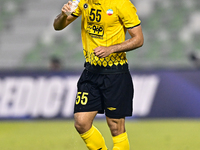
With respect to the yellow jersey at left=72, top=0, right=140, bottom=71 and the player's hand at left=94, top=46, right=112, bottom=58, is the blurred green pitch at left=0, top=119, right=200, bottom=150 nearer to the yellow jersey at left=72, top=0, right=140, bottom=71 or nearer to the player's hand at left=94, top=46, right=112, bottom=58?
the yellow jersey at left=72, top=0, right=140, bottom=71

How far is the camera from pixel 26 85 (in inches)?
409

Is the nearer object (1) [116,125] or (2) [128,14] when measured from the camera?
(2) [128,14]

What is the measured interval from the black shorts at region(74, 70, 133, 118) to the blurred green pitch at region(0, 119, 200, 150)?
81.9 inches

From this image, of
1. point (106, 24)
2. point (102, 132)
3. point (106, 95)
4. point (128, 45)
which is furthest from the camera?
point (102, 132)

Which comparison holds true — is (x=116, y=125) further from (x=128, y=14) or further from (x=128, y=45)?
(x=128, y=14)

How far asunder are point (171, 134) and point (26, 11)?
939cm

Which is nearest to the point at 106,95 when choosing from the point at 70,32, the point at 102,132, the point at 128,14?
the point at 128,14

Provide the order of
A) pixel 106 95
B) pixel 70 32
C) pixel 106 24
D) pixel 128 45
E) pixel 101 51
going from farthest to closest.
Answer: pixel 70 32 → pixel 106 95 → pixel 106 24 → pixel 128 45 → pixel 101 51

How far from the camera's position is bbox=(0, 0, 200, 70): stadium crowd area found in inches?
556

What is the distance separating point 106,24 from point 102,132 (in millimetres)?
4319

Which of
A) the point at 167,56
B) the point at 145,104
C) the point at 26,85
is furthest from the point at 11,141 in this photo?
the point at 167,56

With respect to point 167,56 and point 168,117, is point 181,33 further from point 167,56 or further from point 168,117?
point 168,117

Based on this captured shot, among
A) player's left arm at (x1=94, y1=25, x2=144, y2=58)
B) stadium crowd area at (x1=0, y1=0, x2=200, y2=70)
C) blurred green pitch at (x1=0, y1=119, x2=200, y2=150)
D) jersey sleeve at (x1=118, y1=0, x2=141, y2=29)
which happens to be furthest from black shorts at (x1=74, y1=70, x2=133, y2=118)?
stadium crowd area at (x1=0, y1=0, x2=200, y2=70)

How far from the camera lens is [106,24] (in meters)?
4.33
